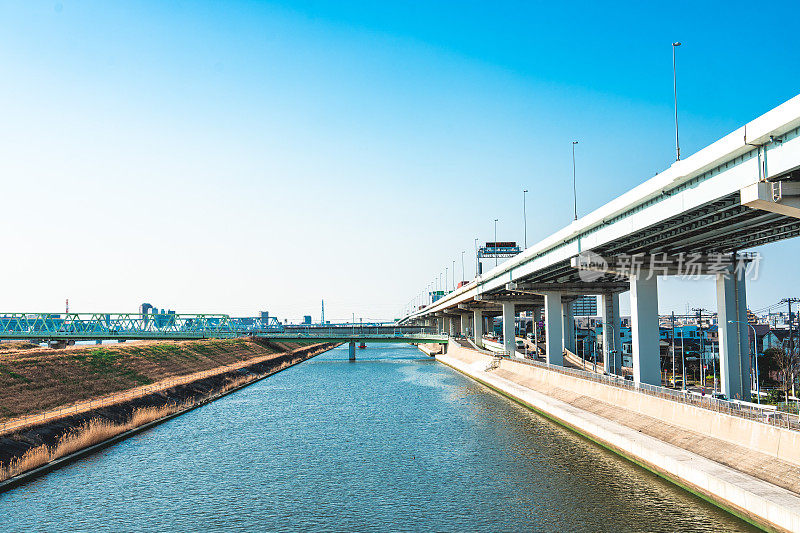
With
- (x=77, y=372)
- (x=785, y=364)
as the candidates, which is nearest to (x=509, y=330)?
(x=785, y=364)

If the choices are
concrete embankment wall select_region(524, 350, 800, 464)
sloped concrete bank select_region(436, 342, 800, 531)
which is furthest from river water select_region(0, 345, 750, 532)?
concrete embankment wall select_region(524, 350, 800, 464)

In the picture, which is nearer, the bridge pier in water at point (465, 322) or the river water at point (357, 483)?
the river water at point (357, 483)

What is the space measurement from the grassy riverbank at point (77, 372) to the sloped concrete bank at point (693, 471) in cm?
4345

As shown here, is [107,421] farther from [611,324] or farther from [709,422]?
[611,324]

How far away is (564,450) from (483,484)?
10141mm

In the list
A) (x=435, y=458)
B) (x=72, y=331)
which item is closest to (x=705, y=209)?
(x=435, y=458)

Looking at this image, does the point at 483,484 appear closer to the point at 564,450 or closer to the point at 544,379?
the point at 564,450

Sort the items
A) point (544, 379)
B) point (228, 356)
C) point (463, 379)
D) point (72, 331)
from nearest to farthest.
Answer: point (544, 379)
point (463, 379)
point (228, 356)
point (72, 331)

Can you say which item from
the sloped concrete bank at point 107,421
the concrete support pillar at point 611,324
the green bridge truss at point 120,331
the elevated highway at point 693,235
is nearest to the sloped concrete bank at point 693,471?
the elevated highway at point 693,235

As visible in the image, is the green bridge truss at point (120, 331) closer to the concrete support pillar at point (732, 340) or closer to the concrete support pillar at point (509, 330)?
the concrete support pillar at point (509, 330)

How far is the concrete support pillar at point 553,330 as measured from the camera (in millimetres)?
77062

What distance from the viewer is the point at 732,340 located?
4631 centimetres

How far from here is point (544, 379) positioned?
217ft

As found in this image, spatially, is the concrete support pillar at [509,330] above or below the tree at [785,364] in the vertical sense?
above
